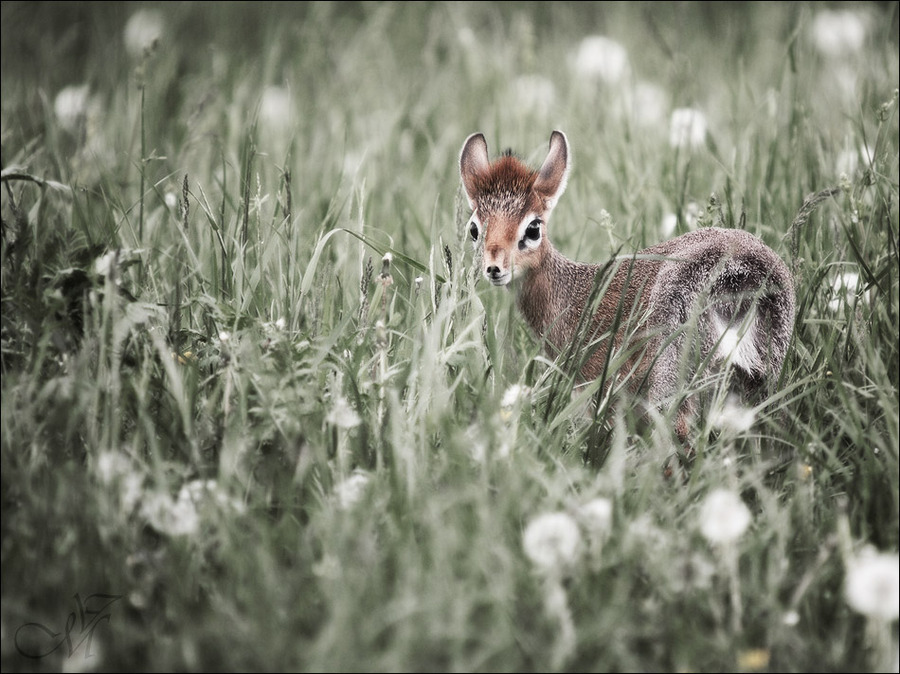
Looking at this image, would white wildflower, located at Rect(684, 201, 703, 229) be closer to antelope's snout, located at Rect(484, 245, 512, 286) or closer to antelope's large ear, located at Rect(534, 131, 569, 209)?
antelope's large ear, located at Rect(534, 131, 569, 209)

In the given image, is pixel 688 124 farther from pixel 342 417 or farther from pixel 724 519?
pixel 724 519

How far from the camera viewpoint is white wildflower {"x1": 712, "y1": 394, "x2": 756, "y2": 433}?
284cm

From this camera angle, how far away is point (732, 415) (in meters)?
2.96

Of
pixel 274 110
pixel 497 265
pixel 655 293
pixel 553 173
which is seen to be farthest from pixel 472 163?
pixel 274 110

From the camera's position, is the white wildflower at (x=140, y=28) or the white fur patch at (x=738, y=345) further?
the white wildflower at (x=140, y=28)

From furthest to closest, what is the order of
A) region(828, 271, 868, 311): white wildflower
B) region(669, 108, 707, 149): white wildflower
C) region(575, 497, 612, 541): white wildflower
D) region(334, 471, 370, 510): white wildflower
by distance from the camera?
region(669, 108, 707, 149): white wildflower → region(828, 271, 868, 311): white wildflower → region(334, 471, 370, 510): white wildflower → region(575, 497, 612, 541): white wildflower

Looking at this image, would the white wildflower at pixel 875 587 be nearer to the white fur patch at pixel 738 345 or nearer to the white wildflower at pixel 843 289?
the white fur patch at pixel 738 345

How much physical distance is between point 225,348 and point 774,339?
1699 millimetres

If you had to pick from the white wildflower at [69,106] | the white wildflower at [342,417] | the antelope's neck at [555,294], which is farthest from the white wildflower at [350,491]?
the white wildflower at [69,106]

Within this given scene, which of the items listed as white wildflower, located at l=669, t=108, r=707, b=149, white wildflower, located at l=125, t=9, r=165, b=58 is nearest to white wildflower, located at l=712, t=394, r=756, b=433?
white wildflower, located at l=669, t=108, r=707, b=149

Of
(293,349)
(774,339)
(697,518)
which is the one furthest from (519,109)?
(697,518)

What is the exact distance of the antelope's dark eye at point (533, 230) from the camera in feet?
11.9

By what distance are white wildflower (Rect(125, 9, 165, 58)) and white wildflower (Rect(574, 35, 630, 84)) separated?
2.58 meters

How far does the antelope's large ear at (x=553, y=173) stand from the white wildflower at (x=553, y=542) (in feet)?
5.58
